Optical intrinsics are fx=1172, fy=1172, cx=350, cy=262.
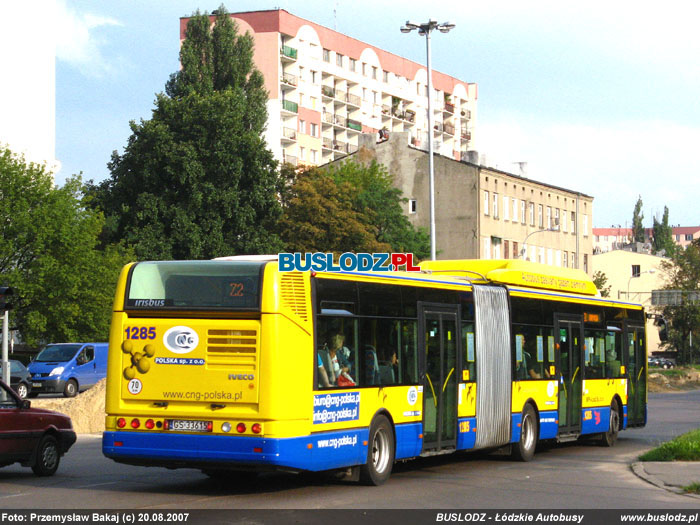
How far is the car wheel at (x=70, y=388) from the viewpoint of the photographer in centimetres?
3997

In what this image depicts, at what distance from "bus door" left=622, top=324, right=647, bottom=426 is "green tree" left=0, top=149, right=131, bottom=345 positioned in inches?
1240

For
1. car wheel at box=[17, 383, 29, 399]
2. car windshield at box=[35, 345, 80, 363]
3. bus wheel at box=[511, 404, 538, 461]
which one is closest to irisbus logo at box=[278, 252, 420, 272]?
bus wheel at box=[511, 404, 538, 461]

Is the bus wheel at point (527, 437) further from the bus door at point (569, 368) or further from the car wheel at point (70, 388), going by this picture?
the car wheel at point (70, 388)

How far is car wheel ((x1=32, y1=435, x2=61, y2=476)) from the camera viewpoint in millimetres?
16156

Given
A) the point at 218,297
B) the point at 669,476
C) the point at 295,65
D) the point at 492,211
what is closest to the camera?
the point at 218,297

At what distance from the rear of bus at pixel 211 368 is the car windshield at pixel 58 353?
27700 mm

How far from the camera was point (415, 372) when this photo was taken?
16.2 metres

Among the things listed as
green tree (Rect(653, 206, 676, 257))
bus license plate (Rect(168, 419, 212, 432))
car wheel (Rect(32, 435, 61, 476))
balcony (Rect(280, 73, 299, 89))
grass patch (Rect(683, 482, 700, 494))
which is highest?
balcony (Rect(280, 73, 299, 89))

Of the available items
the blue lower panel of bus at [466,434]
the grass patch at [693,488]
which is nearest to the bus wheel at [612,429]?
the blue lower panel of bus at [466,434]

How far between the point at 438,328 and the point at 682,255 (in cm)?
9087

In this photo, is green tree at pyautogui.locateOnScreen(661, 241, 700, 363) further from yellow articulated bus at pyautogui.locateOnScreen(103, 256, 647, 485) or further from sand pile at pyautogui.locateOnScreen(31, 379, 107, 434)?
yellow articulated bus at pyautogui.locateOnScreen(103, 256, 647, 485)

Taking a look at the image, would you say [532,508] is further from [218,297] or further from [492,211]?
[492,211]

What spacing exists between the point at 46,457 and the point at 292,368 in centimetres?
491
